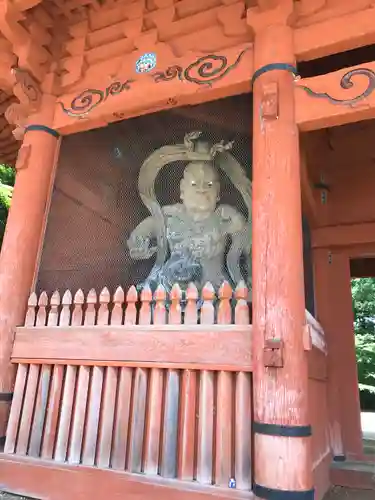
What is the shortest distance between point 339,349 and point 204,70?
7.17 feet

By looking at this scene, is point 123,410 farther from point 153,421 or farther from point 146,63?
point 146,63

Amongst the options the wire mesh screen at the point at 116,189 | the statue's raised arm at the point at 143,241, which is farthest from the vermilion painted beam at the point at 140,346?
the statue's raised arm at the point at 143,241

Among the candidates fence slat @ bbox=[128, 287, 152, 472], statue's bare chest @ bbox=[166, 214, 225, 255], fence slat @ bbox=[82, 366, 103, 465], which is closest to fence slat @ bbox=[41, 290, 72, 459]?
fence slat @ bbox=[82, 366, 103, 465]

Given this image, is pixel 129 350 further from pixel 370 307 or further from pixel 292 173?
pixel 370 307

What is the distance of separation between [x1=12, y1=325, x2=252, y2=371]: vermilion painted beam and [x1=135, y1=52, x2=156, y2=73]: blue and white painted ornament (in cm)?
165

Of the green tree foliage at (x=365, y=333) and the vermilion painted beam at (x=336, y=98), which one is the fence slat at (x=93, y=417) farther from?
the green tree foliage at (x=365, y=333)

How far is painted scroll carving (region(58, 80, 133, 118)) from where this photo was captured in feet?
8.72

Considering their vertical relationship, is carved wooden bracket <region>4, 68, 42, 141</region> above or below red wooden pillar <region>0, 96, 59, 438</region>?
above

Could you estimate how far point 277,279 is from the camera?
1.83 meters

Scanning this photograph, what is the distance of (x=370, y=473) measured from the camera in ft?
8.35

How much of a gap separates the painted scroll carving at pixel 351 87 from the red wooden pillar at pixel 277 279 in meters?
0.14

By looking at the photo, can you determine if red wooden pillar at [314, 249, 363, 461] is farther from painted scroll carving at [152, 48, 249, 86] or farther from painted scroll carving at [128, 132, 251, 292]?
painted scroll carving at [152, 48, 249, 86]

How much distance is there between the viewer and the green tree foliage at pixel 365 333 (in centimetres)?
1034

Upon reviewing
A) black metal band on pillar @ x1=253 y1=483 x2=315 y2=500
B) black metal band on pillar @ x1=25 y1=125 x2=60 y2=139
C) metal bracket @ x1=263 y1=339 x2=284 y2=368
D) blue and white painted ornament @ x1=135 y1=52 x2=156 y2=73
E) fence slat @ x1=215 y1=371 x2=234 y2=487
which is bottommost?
black metal band on pillar @ x1=253 y1=483 x2=315 y2=500
